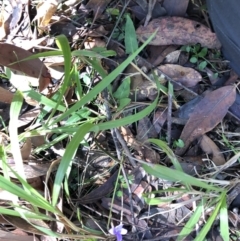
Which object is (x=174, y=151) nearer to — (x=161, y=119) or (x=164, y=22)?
(x=161, y=119)

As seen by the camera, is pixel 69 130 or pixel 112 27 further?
pixel 112 27

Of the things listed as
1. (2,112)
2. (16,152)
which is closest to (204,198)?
(16,152)

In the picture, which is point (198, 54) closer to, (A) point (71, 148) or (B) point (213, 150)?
(B) point (213, 150)

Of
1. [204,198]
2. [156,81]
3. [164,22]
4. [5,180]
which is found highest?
[164,22]

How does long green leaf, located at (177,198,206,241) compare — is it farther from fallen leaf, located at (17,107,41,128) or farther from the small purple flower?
fallen leaf, located at (17,107,41,128)

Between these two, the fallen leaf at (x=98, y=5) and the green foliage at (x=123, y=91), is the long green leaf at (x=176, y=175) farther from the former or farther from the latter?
the fallen leaf at (x=98, y=5)

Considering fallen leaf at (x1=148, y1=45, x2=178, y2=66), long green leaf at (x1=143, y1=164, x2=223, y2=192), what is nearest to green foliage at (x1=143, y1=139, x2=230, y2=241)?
long green leaf at (x1=143, y1=164, x2=223, y2=192)

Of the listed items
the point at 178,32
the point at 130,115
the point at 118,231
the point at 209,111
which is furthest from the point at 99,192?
the point at 178,32

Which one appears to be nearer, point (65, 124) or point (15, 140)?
point (15, 140)
